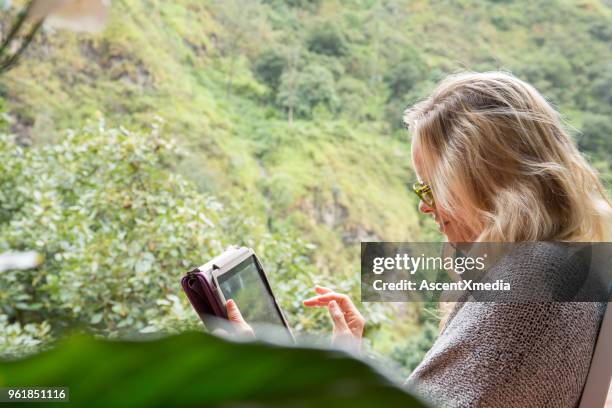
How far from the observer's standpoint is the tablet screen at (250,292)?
3.50ft

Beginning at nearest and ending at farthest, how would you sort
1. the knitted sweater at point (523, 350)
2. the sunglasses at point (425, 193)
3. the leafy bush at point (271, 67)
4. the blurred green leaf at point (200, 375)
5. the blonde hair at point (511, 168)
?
the blurred green leaf at point (200, 375) < the knitted sweater at point (523, 350) < the blonde hair at point (511, 168) < the sunglasses at point (425, 193) < the leafy bush at point (271, 67)

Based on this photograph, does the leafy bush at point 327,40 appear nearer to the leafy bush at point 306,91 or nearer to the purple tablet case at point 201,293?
the leafy bush at point 306,91

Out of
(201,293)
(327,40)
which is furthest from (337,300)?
(327,40)

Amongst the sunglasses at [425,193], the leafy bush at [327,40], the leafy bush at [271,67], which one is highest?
the leafy bush at [327,40]

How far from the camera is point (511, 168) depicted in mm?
1005

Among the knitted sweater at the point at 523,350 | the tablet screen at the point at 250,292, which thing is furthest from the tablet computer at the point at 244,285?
the knitted sweater at the point at 523,350

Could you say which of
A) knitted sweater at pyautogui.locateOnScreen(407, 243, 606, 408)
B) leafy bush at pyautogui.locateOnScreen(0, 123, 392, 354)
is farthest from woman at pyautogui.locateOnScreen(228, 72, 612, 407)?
leafy bush at pyautogui.locateOnScreen(0, 123, 392, 354)

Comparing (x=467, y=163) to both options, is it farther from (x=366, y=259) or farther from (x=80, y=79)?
(x=80, y=79)

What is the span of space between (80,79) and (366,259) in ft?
5.47

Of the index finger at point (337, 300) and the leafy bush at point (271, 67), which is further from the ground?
the leafy bush at point (271, 67)

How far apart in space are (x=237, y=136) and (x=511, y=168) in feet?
8.79

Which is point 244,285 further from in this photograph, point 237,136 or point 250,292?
point 237,136

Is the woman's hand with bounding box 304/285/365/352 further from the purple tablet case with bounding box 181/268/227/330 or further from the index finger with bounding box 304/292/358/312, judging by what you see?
the purple tablet case with bounding box 181/268/227/330

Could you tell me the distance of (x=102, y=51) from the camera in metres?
3.43
